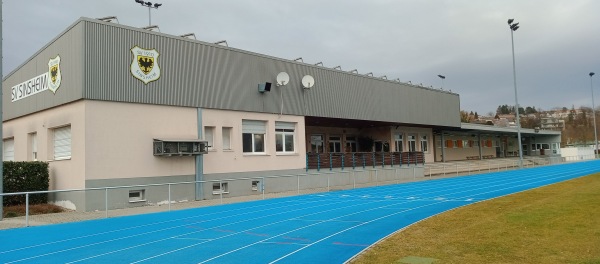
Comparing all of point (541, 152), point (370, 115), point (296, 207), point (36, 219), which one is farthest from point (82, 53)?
point (541, 152)

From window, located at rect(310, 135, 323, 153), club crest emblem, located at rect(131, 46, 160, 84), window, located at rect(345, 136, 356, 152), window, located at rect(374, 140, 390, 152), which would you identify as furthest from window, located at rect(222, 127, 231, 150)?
window, located at rect(374, 140, 390, 152)

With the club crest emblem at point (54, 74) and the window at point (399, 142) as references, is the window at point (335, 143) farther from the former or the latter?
the club crest emblem at point (54, 74)

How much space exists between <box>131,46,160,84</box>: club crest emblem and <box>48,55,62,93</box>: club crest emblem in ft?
10.4

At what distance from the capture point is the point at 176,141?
67.1 ft

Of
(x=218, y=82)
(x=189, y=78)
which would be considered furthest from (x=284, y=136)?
Answer: (x=189, y=78)

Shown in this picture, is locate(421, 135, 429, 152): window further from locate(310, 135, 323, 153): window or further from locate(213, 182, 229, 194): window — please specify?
locate(213, 182, 229, 194): window

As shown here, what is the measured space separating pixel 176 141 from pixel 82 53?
507 cm

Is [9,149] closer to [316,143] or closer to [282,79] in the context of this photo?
[282,79]

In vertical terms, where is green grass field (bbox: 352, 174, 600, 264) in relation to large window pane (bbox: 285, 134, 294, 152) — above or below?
below

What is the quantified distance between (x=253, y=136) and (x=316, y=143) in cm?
1108

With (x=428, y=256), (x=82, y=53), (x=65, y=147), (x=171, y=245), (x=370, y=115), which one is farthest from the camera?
(x=370, y=115)

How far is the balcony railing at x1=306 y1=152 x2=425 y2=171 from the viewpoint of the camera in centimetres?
2892

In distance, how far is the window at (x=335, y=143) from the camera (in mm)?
37281

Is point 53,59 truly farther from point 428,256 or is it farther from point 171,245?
point 428,256
